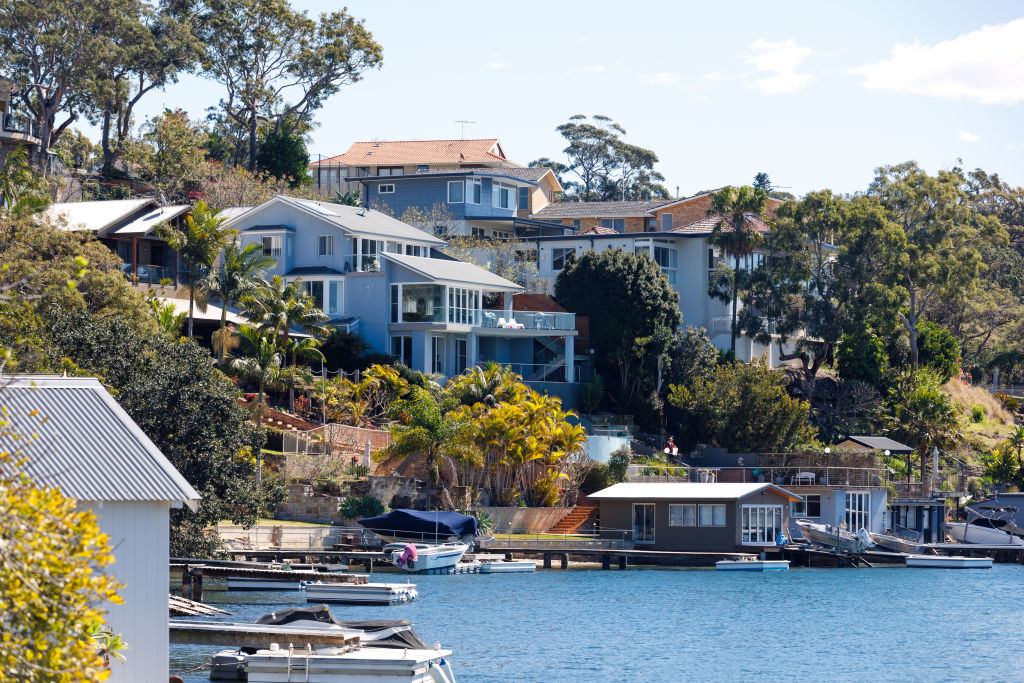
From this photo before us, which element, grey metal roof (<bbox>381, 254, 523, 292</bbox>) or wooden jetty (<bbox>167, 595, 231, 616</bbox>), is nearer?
wooden jetty (<bbox>167, 595, 231, 616</bbox>)

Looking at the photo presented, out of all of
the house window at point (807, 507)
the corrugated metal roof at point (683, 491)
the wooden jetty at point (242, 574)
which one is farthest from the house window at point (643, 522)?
the wooden jetty at point (242, 574)

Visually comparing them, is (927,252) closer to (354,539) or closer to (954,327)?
(954,327)

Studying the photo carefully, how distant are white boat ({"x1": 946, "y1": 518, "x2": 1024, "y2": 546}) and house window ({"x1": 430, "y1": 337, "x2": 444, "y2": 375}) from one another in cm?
2834

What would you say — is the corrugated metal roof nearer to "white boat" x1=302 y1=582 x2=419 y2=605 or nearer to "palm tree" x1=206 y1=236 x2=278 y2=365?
"white boat" x1=302 y1=582 x2=419 y2=605

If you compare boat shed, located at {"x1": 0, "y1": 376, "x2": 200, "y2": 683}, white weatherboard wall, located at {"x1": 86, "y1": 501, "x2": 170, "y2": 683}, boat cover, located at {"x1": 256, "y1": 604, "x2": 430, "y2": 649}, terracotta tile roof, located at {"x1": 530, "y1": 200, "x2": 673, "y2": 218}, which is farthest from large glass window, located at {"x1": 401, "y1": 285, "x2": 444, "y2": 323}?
white weatherboard wall, located at {"x1": 86, "y1": 501, "x2": 170, "y2": 683}

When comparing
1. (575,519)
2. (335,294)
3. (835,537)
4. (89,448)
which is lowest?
(835,537)

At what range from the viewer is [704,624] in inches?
1660

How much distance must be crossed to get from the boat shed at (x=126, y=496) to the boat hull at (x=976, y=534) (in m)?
56.7

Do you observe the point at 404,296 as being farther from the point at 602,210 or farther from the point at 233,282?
the point at 602,210

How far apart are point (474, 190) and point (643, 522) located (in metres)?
39.2

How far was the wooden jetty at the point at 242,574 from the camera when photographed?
A: 1560 inches

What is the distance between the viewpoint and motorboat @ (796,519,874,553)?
194 feet

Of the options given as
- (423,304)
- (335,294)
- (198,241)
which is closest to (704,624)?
(198,241)

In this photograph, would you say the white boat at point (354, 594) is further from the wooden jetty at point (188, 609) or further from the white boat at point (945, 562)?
the white boat at point (945, 562)
